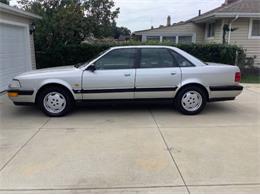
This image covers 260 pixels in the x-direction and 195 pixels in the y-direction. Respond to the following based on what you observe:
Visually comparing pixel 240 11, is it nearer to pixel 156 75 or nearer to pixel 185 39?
pixel 185 39

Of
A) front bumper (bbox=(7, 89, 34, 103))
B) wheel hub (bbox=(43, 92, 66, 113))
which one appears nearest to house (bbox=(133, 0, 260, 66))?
wheel hub (bbox=(43, 92, 66, 113))

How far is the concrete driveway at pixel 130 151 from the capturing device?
3514 millimetres

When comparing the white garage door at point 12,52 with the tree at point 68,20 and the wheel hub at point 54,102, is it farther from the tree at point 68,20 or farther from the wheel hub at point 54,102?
the wheel hub at point 54,102

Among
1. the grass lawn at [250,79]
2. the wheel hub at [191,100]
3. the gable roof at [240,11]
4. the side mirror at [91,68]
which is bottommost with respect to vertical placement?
the grass lawn at [250,79]

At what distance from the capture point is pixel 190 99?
6543mm

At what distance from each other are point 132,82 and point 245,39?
1128 cm

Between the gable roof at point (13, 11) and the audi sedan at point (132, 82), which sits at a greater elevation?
the gable roof at point (13, 11)

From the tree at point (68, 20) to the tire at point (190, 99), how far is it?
777 centimetres

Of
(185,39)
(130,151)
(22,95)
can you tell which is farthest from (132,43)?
(185,39)

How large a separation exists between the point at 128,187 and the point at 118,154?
3.19ft

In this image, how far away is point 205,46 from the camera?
40.7 ft

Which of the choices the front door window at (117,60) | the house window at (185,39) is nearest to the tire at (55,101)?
the front door window at (117,60)

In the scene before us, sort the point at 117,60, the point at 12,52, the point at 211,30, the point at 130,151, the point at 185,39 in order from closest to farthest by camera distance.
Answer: the point at 130,151, the point at 117,60, the point at 12,52, the point at 211,30, the point at 185,39

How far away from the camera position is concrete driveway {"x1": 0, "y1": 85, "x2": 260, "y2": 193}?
351cm
